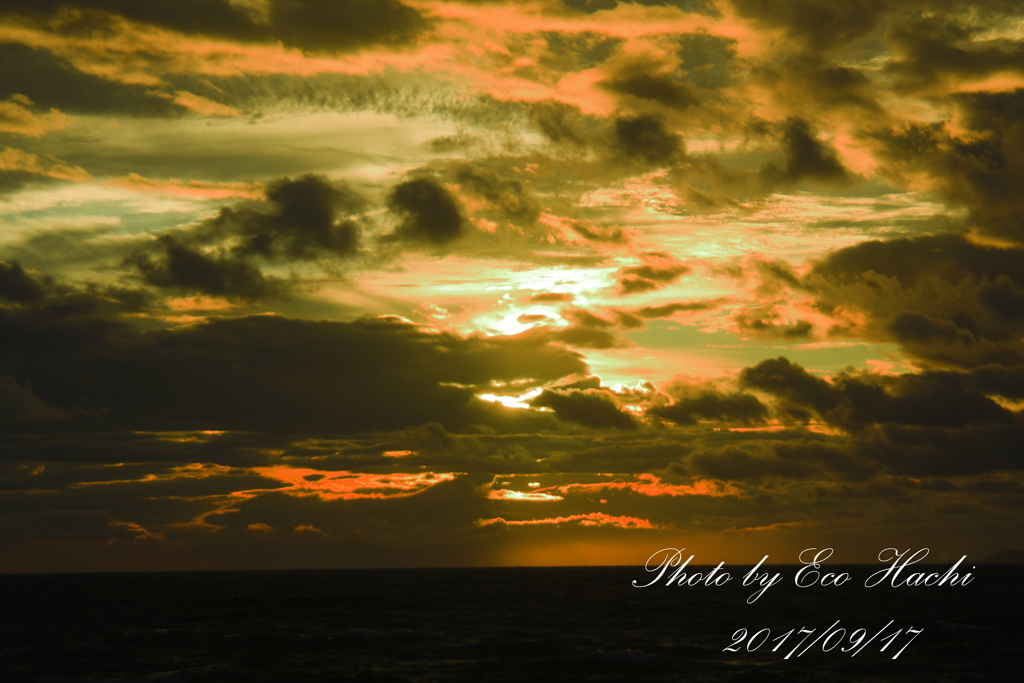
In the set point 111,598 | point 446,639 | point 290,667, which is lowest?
point 111,598

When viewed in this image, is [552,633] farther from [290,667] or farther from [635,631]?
[290,667]

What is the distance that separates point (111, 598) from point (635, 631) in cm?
10936

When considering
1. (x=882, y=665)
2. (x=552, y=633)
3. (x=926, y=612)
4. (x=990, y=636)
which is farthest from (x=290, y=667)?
(x=926, y=612)

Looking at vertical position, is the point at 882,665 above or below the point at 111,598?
above

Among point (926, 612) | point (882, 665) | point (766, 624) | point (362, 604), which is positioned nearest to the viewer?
point (882, 665)

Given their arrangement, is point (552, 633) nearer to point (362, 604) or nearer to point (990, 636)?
point (990, 636)

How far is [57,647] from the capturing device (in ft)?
219

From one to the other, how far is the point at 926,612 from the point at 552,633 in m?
52.9

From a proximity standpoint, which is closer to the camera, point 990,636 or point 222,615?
point 990,636

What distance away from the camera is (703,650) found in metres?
59.4

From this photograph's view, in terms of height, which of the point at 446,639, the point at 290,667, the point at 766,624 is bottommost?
the point at 766,624

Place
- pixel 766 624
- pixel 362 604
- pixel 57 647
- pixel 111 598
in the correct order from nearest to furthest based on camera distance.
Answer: pixel 57 647 < pixel 766 624 < pixel 362 604 < pixel 111 598

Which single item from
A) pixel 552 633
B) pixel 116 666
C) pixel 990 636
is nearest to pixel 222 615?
pixel 116 666

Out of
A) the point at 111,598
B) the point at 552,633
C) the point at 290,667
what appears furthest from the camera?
the point at 111,598
